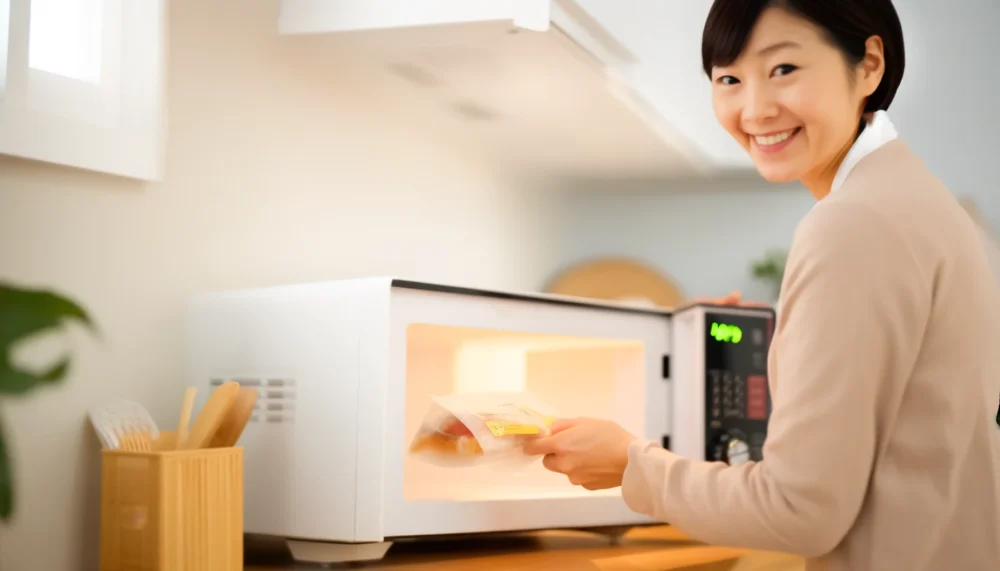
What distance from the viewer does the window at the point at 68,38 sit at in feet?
3.12

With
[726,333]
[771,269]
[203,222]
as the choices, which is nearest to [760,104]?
[726,333]

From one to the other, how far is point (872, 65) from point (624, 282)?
1329 millimetres

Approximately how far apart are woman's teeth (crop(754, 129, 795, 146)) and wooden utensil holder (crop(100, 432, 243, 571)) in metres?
0.52

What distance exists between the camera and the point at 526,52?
115 cm

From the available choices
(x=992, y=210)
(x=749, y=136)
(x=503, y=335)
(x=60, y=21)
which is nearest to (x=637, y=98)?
(x=503, y=335)

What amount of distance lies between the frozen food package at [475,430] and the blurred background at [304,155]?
34cm

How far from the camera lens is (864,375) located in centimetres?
61

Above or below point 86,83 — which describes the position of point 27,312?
below

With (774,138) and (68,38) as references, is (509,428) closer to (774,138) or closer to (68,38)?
(774,138)

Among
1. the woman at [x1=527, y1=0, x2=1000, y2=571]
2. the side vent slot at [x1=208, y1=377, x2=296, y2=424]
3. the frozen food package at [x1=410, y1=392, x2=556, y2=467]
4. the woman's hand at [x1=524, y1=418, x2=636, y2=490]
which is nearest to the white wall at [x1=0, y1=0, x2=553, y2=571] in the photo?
the side vent slot at [x1=208, y1=377, x2=296, y2=424]

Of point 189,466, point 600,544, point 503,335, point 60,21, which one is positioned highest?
point 60,21

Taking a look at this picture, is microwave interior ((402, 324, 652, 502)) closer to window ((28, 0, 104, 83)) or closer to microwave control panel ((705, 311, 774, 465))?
microwave control panel ((705, 311, 774, 465))

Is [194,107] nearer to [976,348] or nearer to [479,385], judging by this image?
[479,385]

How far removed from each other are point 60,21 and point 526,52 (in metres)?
0.52
